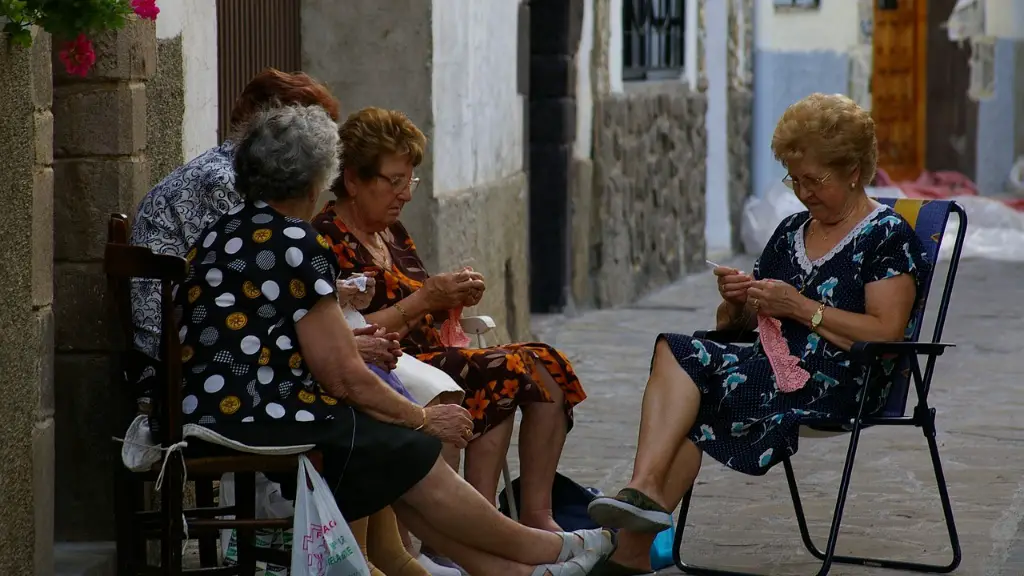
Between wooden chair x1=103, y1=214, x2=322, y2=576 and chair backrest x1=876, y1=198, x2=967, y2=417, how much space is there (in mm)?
1658

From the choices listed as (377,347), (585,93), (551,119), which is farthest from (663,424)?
(585,93)

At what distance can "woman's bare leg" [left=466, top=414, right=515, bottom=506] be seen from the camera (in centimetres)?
470

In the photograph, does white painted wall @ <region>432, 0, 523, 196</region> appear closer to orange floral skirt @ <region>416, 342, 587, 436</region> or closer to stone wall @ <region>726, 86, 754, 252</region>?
orange floral skirt @ <region>416, 342, 587, 436</region>

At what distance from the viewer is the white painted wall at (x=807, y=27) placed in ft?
50.0

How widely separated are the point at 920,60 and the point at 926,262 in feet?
46.0

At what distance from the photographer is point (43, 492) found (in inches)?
161

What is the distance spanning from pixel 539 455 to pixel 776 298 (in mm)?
761

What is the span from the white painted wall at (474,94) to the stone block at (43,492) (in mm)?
3413

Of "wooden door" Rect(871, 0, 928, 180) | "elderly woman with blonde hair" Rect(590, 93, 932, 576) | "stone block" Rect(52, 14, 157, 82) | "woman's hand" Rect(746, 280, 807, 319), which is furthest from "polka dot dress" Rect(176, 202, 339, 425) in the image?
"wooden door" Rect(871, 0, 928, 180)

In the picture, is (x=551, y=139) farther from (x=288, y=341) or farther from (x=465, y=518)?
(x=288, y=341)

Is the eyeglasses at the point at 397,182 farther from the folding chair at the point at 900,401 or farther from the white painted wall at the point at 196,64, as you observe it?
the folding chair at the point at 900,401

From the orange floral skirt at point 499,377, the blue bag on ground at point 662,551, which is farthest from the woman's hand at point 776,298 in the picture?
the blue bag on ground at point 662,551

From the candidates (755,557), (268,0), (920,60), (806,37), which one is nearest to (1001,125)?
(920,60)

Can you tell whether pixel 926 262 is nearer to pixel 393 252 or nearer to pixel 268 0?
pixel 393 252
